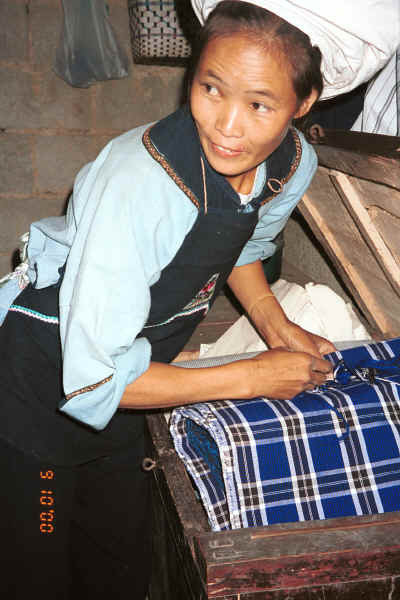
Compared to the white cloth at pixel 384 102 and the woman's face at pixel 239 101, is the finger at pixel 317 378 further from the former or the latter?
the white cloth at pixel 384 102

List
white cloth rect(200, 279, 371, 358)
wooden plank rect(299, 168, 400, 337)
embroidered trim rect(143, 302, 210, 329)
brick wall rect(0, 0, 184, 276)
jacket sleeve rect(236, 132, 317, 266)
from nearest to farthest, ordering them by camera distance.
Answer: embroidered trim rect(143, 302, 210, 329), jacket sleeve rect(236, 132, 317, 266), wooden plank rect(299, 168, 400, 337), white cloth rect(200, 279, 371, 358), brick wall rect(0, 0, 184, 276)

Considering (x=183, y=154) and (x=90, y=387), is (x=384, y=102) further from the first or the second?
(x=90, y=387)

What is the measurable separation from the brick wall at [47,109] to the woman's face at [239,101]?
261 centimetres

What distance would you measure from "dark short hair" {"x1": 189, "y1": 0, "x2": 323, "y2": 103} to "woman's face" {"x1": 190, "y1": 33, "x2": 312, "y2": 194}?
0.05 ft

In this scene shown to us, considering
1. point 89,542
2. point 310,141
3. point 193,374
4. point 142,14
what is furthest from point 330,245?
point 142,14

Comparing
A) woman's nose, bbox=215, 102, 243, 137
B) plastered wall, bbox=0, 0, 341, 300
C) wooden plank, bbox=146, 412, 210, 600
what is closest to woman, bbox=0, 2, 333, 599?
woman's nose, bbox=215, 102, 243, 137

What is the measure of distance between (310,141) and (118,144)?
0.62 meters

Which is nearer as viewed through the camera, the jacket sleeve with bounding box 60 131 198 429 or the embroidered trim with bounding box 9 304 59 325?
the jacket sleeve with bounding box 60 131 198 429

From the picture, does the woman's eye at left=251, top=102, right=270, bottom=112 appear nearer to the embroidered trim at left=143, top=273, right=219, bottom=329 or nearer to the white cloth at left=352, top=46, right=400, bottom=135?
the embroidered trim at left=143, top=273, right=219, bottom=329

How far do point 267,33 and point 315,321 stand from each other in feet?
3.44

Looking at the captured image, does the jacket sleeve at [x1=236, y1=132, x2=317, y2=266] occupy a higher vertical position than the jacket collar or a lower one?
lower

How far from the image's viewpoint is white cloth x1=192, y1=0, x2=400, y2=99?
2.77ft

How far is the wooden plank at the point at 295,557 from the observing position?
0.87 meters
